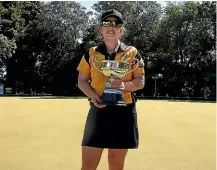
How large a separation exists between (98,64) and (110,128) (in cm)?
48

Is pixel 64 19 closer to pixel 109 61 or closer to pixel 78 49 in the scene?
pixel 78 49

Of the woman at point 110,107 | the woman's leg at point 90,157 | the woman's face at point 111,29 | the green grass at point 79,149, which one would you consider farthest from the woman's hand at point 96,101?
the green grass at point 79,149

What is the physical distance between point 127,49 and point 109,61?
0.26m

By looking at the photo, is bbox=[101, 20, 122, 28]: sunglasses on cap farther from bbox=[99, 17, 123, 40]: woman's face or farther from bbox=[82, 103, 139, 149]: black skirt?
bbox=[82, 103, 139, 149]: black skirt

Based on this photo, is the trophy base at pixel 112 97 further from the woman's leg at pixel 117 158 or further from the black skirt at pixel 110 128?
the woman's leg at pixel 117 158

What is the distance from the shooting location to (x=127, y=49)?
10.0 feet

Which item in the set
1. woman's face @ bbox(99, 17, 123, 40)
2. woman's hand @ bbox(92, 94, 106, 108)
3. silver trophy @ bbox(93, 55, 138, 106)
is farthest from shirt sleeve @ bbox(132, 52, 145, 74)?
woman's hand @ bbox(92, 94, 106, 108)

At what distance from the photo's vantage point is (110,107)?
293cm

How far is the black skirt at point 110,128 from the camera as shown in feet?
9.66

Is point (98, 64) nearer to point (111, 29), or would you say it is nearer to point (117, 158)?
point (111, 29)

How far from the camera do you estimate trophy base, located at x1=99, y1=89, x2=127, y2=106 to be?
2807mm

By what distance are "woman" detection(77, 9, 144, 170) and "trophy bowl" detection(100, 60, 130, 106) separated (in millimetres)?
55

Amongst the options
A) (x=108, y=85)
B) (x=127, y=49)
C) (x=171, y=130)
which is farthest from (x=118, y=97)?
(x=171, y=130)

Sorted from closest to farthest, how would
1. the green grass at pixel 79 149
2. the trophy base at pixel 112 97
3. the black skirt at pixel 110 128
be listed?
the trophy base at pixel 112 97, the black skirt at pixel 110 128, the green grass at pixel 79 149
